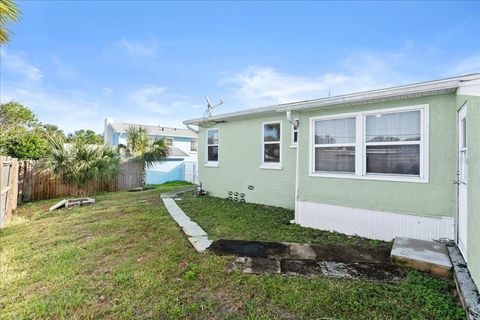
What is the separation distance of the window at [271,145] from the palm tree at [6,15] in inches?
→ 275

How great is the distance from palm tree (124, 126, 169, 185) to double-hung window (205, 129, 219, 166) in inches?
227

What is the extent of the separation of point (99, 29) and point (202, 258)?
11.7m

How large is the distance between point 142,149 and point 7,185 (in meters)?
8.25

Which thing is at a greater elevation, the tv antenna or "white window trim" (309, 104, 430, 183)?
the tv antenna

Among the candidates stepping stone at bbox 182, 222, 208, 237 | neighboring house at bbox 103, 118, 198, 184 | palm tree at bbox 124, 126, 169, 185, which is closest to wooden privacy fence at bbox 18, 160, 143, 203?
palm tree at bbox 124, 126, 169, 185

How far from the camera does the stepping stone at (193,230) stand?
5.59m

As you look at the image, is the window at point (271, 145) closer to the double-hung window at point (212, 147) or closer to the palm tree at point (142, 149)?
the double-hung window at point (212, 147)

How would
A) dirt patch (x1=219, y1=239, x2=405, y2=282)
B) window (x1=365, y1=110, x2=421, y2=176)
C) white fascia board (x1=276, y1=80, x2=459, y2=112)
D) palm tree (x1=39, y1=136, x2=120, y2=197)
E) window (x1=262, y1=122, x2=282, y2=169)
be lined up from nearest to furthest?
dirt patch (x1=219, y1=239, x2=405, y2=282), white fascia board (x1=276, y1=80, x2=459, y2=112), window (x1=365, y1=110, x2=421, y2=176), window (x1=262, y1=122, x2=282, y2=169), palm tree (x1=39, y1=136, x2=120, y2=197)

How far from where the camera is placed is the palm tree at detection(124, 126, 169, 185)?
51.2 feet

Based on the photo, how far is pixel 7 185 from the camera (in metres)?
7.61

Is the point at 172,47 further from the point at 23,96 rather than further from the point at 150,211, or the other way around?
the point at 23,96

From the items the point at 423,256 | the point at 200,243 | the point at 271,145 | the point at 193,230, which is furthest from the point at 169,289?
the point at 271,145

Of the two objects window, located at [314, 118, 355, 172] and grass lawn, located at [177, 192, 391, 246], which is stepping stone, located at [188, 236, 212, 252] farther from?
window, located at [314, 118, 355, 172]

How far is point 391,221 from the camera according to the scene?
5113 mm
